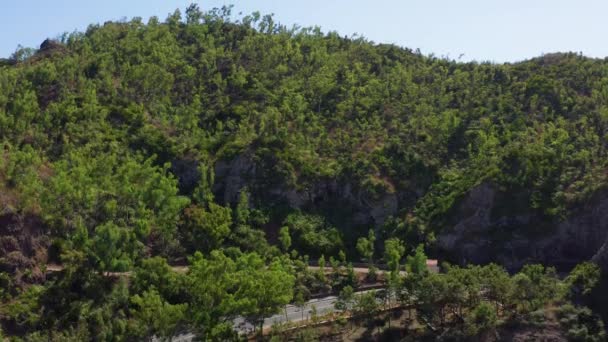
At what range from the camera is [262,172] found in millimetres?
65312

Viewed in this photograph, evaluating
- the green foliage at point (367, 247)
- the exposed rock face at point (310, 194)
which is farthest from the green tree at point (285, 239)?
the exposed rock face at point (310, 194)

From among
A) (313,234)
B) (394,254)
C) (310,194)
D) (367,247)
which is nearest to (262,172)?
(310,194)

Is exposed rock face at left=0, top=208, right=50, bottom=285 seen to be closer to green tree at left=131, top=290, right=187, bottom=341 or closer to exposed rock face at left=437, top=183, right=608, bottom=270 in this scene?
green tree at left=131, top=290, right=187, bottom=341

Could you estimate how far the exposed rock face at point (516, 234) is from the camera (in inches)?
2147

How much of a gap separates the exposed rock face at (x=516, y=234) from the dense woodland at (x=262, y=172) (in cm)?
68

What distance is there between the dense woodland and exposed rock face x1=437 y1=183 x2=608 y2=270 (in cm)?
68

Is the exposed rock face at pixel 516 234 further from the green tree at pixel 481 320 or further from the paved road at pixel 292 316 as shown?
the green tree at pixel 481 320

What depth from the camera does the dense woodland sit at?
44062 mm

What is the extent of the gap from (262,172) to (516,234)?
24978mm

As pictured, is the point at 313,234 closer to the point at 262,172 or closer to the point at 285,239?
the point at 285,239

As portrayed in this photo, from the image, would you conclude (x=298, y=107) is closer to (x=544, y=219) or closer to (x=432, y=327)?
(x=544, y=219)

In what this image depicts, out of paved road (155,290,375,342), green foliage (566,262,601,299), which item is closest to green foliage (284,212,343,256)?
paved road (155,290,375,342)

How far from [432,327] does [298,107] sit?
36.5m

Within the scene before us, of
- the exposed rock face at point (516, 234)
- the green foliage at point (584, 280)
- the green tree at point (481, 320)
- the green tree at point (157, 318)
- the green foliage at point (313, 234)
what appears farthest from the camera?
the green foliage at point (313, 234)
